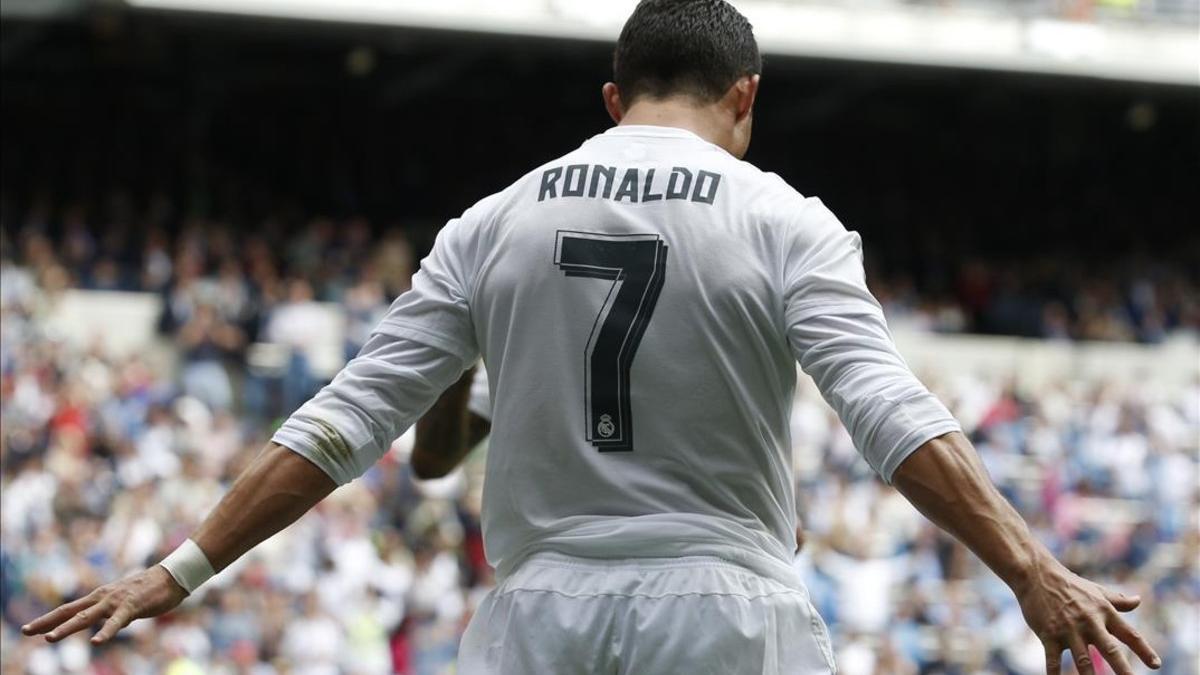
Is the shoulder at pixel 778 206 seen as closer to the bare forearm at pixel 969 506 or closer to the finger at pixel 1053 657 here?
the bare forearm at pixel 969 506

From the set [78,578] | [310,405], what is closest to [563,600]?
[310,405]

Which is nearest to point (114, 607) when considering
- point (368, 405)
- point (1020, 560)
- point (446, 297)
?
point (368, 405)

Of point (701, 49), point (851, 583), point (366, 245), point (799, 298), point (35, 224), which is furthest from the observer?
point (366, 245)

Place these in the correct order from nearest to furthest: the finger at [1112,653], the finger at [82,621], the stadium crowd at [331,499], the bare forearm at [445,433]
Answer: the finger at [1112,653]
the finger at [82,621]
the bare forearm at [445,433]
the stadium crowd at [331,499]

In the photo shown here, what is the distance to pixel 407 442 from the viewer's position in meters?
15.1

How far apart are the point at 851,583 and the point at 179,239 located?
26.8 ft

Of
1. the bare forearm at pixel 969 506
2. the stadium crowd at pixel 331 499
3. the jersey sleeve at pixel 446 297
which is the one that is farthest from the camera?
the stadium crowd at pixel 331 499

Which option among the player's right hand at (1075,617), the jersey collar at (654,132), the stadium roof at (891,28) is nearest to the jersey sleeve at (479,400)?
the jersey collar at (654,132)

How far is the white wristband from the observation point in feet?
10.7

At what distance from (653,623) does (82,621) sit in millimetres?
934

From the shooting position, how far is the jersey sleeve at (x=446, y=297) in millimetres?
3379

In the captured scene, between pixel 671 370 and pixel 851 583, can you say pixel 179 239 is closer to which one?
pixel 851 583

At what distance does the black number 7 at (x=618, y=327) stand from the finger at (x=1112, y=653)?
832 millimetres

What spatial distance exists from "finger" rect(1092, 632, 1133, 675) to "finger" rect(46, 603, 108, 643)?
1.59 meters
